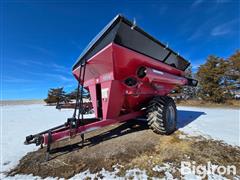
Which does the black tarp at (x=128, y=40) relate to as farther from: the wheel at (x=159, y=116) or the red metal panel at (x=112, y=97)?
the wheel at (x=159, y=116)

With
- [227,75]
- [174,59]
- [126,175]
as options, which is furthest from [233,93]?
[126,175]

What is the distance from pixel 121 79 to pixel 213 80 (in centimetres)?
1757

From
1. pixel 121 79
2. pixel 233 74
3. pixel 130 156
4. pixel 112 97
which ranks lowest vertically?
pixel 130 156

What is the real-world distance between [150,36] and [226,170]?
119 inches

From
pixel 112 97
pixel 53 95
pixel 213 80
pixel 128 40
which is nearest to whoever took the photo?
pixel 128 40

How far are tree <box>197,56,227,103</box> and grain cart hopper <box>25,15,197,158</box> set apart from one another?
15336 millimetres

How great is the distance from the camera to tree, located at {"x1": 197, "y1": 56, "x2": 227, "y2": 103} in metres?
16.2

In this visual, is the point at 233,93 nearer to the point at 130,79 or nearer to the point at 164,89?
the point at 164,89

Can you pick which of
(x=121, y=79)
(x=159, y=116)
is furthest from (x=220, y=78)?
(x=121, y=79)

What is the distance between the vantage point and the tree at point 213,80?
16.2m

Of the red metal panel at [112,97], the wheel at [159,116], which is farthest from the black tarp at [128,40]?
the wheel at [159,116]

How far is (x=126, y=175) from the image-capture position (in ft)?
6.75

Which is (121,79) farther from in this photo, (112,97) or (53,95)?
(53,95)

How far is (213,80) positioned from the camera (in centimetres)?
1672
